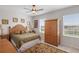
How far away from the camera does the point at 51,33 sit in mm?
1525

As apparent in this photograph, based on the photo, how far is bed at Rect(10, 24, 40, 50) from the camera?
1399 mm

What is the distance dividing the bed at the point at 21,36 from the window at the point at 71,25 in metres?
0.52

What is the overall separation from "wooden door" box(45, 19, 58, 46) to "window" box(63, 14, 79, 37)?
0.56 ft

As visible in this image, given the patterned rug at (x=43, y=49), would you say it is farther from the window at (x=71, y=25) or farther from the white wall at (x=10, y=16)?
the white wall at (x=10, y=16)

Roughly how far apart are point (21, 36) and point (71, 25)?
35.0 inches

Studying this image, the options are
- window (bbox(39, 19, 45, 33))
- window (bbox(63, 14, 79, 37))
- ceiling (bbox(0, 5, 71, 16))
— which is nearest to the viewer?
ceiling (bbox(0, 5, 71, 16))

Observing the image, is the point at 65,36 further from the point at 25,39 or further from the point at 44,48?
the point at 25,39

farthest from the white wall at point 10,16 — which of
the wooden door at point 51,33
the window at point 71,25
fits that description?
the window at point 71,25

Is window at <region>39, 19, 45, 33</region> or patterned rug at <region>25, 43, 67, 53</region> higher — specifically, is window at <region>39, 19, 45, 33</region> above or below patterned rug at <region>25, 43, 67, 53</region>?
above

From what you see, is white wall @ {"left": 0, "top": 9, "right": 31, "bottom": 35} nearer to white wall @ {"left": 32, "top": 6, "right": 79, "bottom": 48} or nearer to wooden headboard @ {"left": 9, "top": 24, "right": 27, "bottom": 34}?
wooden headboard @ {"left": 9, "top": 24, "right": 27, "bottom": 34}

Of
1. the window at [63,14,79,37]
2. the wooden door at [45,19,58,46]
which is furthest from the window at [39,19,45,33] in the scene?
the window at [63,14,79,37]

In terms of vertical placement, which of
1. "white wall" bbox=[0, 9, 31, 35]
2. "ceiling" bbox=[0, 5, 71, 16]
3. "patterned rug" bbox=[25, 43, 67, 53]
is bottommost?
"patterned rug" bbox=[25, 43, 67, 53]
